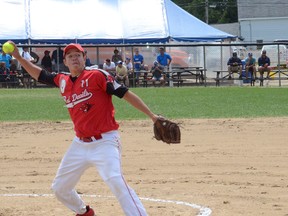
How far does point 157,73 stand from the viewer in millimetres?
30281

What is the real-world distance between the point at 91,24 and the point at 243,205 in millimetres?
24459

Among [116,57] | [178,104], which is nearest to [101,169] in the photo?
[178,104]

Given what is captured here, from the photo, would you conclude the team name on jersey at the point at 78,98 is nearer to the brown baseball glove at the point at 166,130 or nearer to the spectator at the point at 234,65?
the brown baseball glove at the point at 166,130

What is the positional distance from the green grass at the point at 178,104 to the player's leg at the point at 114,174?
1079 centimetres

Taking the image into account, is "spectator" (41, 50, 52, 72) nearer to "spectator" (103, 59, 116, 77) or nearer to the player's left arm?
"spectator" (103, 59, 116, 77)

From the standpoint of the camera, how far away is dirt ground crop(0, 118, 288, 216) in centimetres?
787

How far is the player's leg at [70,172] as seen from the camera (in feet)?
21.0

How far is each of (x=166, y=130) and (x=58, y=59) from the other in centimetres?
2376

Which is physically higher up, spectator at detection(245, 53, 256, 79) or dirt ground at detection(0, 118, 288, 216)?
spectator at detection(245, 53, 256, 79)

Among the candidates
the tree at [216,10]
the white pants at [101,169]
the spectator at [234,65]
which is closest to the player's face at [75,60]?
the white pants at [101,169]

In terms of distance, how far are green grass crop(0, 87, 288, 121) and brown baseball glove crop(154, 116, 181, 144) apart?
1033 centimetres

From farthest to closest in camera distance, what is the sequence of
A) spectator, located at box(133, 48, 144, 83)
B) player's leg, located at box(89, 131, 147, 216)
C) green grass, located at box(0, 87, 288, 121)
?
spectator, located at box(133, 48, 144, 83) → green grass, located at box(0, 87, 288, 121) → player's leg, located at box(89, 131, 147, 216)

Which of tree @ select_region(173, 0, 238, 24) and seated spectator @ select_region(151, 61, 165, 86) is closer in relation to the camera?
seated spectator @ select_region(151, 61, 165, 86)

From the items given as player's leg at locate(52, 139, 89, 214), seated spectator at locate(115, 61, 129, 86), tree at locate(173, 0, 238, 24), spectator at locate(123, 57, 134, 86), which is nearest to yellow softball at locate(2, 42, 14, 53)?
player's leg at locate(52, 139, 89, 214)
